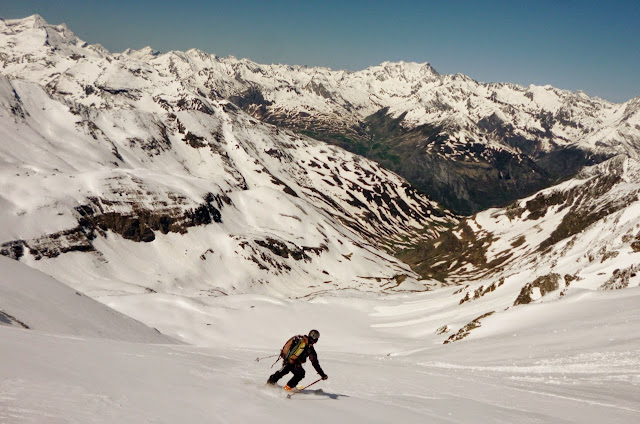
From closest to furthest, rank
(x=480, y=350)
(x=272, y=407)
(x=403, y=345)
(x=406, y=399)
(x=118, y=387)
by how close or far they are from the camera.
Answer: (x=118, y=387) → (x=272, y=407) → (x=406, y=399) → (x=480, y=350) → (x=403, y=345)

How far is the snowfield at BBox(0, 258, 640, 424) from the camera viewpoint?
35.5ft

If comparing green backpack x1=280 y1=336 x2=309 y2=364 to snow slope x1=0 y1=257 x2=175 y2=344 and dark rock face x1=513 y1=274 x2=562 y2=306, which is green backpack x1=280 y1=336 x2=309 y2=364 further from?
dark rock face x1=513 y1=274 x2=562 y2=306

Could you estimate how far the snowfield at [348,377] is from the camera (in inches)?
426

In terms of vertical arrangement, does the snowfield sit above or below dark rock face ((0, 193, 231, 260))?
below

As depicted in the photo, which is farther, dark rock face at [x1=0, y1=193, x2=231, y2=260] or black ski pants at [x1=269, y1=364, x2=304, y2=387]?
dark rock face at [x1=0, y1=193, x2=231, y2=260]

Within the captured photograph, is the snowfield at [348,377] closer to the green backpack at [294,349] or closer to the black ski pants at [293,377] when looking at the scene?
the black ski pants at [293,377]

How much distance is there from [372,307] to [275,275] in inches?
4170

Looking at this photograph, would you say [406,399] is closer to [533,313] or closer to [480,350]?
[480,350]

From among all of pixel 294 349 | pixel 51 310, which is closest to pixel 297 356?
pixel 294 349

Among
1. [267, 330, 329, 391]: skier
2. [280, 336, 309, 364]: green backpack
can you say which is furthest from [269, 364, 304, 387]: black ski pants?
[280, 336, 309, 364]: green backpack

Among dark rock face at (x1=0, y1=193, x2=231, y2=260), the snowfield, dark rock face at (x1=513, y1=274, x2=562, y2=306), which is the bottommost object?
the snowfield

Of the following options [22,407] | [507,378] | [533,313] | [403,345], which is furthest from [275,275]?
[22,407]

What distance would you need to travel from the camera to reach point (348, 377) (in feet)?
71.5

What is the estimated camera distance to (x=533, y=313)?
39875mm
